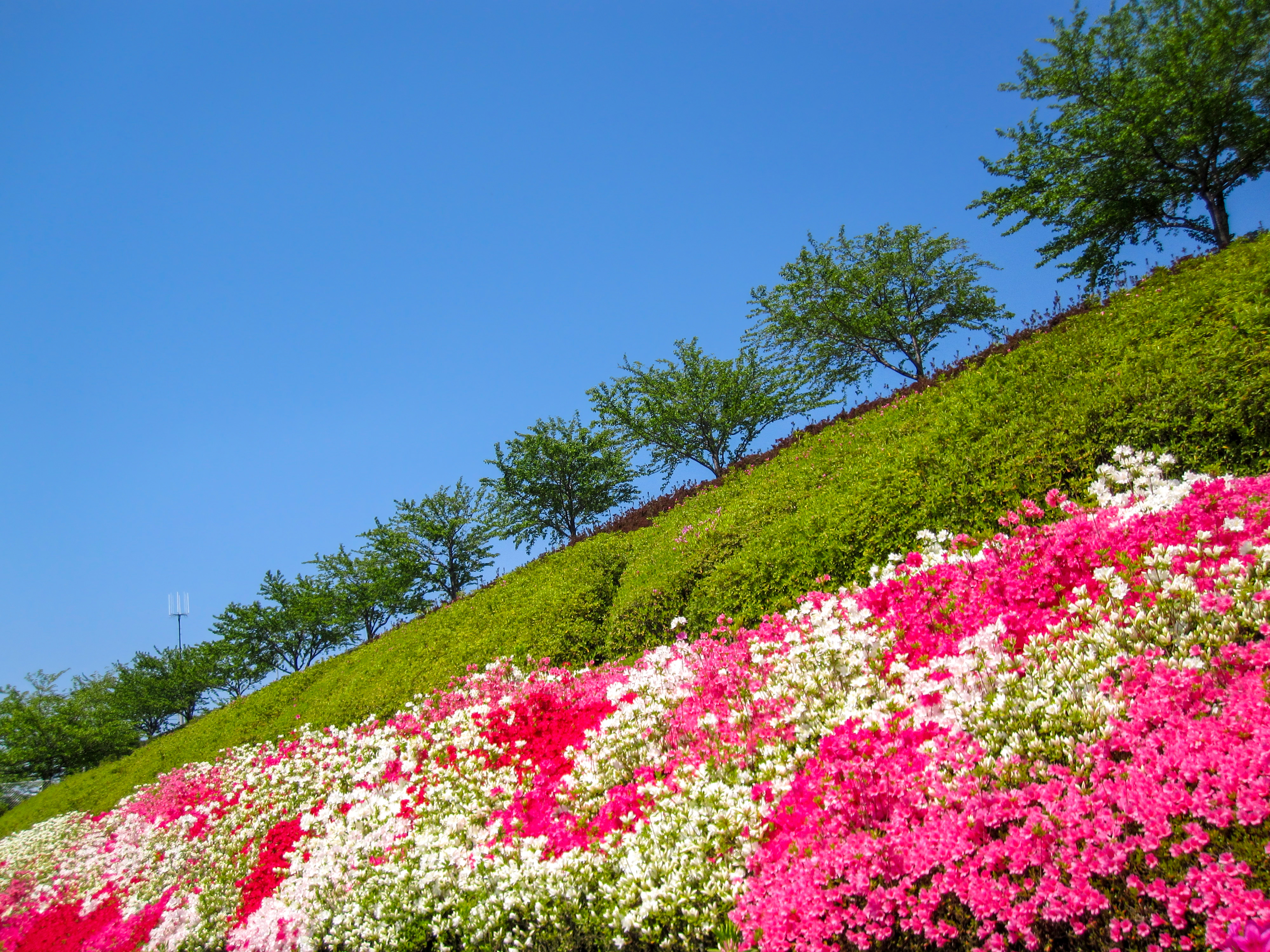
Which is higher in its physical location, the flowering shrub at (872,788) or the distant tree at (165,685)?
the distant tree at (165,685)

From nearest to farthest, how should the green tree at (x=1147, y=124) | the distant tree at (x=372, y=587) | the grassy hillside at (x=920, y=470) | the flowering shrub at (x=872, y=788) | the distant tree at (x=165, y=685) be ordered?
the flowering shrub at (x=872, y=788), the grassy hillside at (x=920, y=470), the green tree at (x=1147, y=124), the distant tree at (x=372, y=587), the distant tree at (x=165, y=685)

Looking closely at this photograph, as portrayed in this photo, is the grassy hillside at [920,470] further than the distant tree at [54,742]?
No

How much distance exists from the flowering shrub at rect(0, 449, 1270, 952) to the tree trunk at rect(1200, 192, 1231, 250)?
15.7 m

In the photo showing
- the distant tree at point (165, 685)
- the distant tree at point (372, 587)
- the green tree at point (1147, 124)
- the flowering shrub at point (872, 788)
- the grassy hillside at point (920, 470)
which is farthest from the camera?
the distant tree at point (165, 685)

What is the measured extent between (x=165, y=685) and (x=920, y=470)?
41513 millimetres

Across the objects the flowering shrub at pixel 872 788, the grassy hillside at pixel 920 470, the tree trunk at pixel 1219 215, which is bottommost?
the flowering shrub at pixel 872 788

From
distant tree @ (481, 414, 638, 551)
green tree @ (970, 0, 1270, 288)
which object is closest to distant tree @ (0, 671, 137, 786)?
distant tree @ (481, 414, 638, 551)

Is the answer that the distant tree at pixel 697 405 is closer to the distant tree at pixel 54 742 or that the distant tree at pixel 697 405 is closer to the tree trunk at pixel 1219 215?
the tree trunk at pixel 1219 215

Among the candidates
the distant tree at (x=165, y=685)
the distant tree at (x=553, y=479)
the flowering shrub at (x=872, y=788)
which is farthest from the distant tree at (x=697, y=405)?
the distant tree at (x=165, y=685)

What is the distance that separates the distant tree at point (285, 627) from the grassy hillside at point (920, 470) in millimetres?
19575

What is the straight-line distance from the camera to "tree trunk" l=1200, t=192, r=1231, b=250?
16.8 meters

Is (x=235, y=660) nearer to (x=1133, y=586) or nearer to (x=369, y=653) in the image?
(x=369, y=653)

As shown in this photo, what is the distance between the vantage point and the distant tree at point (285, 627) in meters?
32.9

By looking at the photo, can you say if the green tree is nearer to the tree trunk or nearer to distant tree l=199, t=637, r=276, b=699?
the tree trunk
